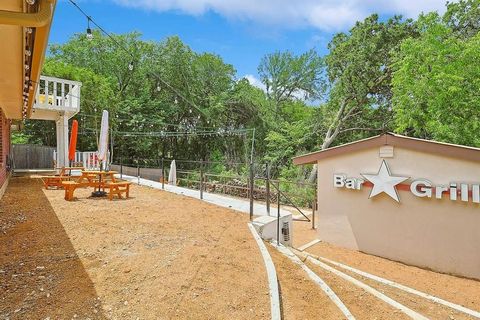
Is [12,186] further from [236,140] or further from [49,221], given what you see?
[236,140]

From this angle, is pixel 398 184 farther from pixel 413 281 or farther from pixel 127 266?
pixel 127 266

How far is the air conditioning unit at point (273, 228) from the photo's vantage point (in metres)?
5.40

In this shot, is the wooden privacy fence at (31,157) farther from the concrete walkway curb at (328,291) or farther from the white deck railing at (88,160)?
the concrete walkway curb at (328,291)

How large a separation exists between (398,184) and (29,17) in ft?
21.5

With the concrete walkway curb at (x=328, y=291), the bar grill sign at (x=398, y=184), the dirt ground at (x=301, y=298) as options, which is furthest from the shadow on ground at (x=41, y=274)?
the bar grill sign at (x=398, y=184)

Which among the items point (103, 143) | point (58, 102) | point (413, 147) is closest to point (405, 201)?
point (413, 147)

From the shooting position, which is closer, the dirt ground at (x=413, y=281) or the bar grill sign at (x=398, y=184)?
the dirt ground at (x=413, y=281)

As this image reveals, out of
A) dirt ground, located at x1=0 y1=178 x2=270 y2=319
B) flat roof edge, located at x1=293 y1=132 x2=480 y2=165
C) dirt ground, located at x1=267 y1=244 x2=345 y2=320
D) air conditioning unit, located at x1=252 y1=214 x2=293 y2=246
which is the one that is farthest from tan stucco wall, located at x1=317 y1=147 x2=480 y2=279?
dirt ground, located at x1=267 y1=244 x2=345 y2=320

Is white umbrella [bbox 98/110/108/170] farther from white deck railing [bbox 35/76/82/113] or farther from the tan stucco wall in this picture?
the tan stucco wall

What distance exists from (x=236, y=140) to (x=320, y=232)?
58.3ft

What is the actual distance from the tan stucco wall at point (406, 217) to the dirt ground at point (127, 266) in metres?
2.87

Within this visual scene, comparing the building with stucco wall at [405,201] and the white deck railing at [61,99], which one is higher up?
the white deck railing at [61,99]

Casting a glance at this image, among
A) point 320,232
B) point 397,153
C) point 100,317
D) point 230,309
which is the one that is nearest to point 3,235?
point 100,317

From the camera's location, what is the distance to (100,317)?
2471 millimetres
